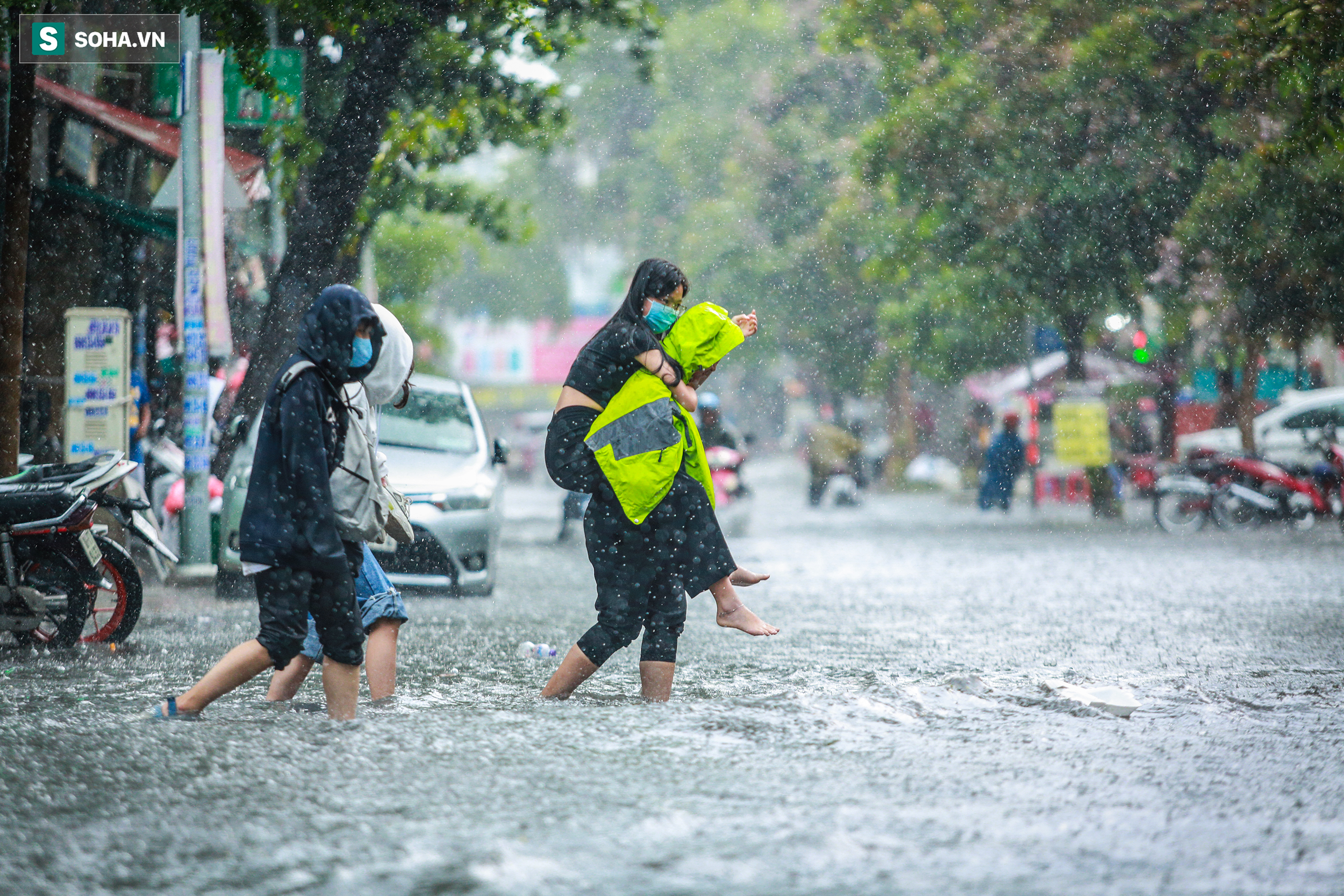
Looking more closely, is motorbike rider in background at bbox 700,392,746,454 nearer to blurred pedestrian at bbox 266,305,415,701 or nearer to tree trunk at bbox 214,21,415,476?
tree trunk at bbox 214,21,415,476

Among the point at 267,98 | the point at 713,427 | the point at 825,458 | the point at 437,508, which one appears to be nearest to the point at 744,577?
the point at 437,508

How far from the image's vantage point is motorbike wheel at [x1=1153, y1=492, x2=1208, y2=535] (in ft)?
59.4

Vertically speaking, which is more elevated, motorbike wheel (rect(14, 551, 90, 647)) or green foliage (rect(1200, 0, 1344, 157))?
green foliage (rect(1200, 0, 1344, 157))

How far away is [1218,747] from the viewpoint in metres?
4.93

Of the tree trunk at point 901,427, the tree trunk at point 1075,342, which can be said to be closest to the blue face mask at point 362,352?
the tree trunk at point 1075,342

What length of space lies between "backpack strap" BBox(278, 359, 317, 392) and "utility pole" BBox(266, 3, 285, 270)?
760 cm

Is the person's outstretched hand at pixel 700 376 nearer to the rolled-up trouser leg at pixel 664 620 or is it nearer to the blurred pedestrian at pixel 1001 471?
the rolled-up trouser leg at pixel 664 620

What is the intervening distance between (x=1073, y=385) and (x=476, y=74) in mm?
11414

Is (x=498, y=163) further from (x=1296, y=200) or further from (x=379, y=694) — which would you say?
(x=379, y=694)

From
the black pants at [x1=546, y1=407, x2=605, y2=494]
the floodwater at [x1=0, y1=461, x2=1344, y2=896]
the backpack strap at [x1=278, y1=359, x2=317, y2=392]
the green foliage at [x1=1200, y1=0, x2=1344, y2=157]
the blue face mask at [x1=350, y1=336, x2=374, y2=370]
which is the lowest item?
the floodwater at [x1=0, y1=461, x2=1344, y2=896]

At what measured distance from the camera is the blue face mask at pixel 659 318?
5504mm

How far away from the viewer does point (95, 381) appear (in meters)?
10.8

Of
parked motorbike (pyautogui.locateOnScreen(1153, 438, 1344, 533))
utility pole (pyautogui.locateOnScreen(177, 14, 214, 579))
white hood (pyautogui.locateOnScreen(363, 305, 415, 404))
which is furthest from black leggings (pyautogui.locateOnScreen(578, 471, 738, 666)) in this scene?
parked motorbike (pyautogui.locateOnScreen(1153, 438, 1344, 533))
